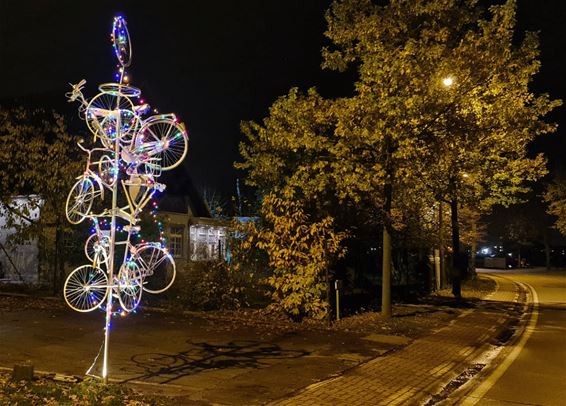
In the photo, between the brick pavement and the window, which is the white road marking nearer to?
the brick pavement

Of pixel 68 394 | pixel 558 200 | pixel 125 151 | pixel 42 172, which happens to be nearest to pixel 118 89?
pixel 125 151

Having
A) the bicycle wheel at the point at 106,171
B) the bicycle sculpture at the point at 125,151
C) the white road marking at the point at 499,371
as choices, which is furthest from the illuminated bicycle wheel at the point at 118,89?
the white road marking at the point at 499,371

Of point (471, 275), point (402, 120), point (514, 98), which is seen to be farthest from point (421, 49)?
point (471, 275)

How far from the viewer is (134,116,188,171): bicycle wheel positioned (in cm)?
787

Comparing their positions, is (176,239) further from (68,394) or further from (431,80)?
(68,394)

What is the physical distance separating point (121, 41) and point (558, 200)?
160ft

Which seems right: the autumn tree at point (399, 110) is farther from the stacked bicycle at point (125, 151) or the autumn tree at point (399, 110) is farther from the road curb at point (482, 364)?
the stacked bicycle at point (125, 151)

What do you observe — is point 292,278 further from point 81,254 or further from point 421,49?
point 81,254

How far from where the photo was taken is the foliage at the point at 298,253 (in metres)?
13.9

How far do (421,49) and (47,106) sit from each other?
1892 centimetres

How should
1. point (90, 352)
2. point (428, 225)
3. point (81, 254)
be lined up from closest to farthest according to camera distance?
1. point (90, 352)
2. point (81, 254)
3. point (428, 225)

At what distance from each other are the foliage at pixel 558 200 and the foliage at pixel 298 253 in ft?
129

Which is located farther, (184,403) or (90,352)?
(90,352)

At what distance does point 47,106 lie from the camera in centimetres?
2588
